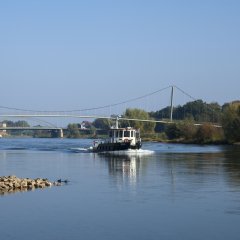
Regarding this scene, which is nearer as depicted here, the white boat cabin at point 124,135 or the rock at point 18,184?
the rock at point 18,184

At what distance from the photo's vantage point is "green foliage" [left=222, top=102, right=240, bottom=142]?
86.4 metres

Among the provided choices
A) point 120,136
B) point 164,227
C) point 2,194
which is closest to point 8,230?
point 164,227

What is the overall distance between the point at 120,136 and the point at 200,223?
149ft

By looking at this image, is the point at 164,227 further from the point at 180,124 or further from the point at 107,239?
the point at 180,124

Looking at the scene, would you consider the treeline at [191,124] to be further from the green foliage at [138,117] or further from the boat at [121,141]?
the boat at [121,141]

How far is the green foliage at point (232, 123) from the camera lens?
86438 mm

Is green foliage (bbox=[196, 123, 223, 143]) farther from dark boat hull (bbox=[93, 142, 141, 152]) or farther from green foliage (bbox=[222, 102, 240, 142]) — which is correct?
dark boat hull (bbox=[93, 142, 141, 152])

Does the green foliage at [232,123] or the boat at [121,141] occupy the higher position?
the green foliage at [232,123]

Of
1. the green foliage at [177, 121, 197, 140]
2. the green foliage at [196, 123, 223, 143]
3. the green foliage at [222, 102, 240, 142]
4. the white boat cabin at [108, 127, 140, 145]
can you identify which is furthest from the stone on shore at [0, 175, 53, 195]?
the green foliage at [177, 121, 197, 140]

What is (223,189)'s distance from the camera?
78.1 feet

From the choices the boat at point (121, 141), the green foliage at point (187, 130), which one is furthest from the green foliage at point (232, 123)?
the boat at point (121, 141)

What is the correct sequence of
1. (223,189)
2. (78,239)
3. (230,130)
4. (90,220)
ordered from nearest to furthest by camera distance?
(78,239)
(90,220)
(223,189)
(230,130)

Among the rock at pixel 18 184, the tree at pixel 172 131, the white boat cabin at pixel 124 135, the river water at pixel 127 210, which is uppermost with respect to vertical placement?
the tree at pixel 172 131

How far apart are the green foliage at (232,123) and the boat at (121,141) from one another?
1077 inches
